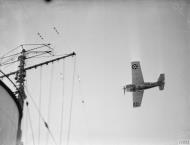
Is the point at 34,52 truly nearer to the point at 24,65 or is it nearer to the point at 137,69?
the point at 24,65

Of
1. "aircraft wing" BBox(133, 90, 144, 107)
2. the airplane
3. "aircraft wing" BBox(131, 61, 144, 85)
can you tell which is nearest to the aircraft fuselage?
the airplane

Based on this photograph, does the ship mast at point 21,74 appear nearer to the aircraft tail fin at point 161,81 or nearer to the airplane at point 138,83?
the airplane at point 138,83

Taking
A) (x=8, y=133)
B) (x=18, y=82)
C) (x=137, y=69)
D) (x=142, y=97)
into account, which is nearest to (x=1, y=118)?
(x=8, y=133)

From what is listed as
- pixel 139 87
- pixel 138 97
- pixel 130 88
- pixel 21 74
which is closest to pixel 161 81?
pixel 139 87

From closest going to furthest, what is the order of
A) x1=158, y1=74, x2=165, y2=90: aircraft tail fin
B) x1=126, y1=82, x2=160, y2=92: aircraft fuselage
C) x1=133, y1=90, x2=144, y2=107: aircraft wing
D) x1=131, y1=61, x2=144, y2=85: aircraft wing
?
1. x1=131, y1=61, x2=144, y2=85: aircraft wing
2. x1=126, y1=82, x2=160, y2=92: aircraft fuselage
3. x1=158, y1=74, x2=165, y2=90: aircraft tail fin
4. x1=133, y1=90, x2=144, y2=107: aircraft wing

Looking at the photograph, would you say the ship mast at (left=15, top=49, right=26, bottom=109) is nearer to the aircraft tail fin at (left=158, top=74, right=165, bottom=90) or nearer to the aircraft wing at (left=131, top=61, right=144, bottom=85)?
the aircraft wing at (left=131, top=61, right=144, bottom=85)

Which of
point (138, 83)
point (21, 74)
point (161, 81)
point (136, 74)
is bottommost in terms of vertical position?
point (21, 74)

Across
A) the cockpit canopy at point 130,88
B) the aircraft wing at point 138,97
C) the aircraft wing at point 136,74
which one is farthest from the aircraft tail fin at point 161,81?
the cockpit canopy at point 130,88

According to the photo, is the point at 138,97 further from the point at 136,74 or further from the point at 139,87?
the point at 136,74

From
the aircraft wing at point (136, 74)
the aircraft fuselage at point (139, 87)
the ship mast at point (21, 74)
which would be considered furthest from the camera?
the aircraft fuselage at point (139, 87)

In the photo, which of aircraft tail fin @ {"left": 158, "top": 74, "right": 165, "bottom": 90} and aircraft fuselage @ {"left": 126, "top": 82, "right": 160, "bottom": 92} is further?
aircraft tail fin @ {"left": 158, "top": 74, "right": 165, "bottom": 90}

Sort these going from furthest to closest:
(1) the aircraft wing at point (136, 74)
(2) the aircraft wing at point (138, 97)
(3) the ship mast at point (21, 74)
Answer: (2) the aircraft wing at point (138, 97) → (1) the aircraft wing at point (136, 74) → (3) the ship mast at point (21, 74)

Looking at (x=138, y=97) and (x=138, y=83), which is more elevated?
(x=138, y=83)
